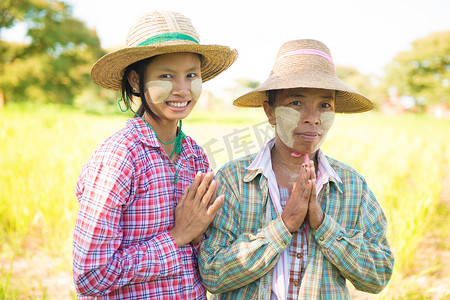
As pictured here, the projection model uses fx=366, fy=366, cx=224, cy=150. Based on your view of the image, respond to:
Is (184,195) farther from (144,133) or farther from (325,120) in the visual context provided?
(325,120)

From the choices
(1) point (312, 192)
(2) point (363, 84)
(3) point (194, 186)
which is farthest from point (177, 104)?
(2) point (363, 84)

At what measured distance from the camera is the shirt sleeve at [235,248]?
1.45 metres

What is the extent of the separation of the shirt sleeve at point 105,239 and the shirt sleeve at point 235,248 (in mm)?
266

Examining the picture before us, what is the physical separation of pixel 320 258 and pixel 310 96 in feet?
2.27

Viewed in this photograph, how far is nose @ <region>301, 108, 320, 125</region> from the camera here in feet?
5.17

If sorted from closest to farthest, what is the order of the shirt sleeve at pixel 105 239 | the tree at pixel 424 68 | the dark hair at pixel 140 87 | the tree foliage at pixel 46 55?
the shirt sleeve at pixel 105 239
the dark hair at pixel 140 87
the tree foliage at pixel 46 55
the tree at pixel 424 68

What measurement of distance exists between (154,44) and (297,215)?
34.0 inches

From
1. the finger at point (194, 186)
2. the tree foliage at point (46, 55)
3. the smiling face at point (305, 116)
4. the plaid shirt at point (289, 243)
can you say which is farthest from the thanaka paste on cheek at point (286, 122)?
the tree foliage at point (46, 55)

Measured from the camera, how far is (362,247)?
59.3 inches

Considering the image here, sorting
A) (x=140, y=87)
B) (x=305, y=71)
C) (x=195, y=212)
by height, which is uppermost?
(x=305, y=71)

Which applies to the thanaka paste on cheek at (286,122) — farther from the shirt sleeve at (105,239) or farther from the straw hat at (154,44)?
the shirt sleeve at (105,239)

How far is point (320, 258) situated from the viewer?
1515 mm

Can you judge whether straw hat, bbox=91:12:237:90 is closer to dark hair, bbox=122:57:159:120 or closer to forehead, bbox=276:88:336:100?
dark hair, bbox=122:57:159:120

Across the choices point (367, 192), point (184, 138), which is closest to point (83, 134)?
point (184, 138)
